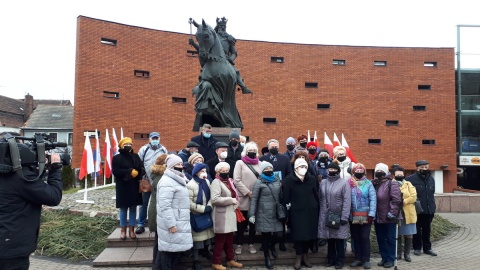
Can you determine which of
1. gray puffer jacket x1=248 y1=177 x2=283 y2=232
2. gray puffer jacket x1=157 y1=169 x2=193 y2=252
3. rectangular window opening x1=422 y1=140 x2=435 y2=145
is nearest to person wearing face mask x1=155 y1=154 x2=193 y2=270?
gray puffer jacket x1=157 y1=169 x2=193 y2=252

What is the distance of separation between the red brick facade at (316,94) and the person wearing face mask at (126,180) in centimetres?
1912

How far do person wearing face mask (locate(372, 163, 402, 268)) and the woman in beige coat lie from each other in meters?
2.38

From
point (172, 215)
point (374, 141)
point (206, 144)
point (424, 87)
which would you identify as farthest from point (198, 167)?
point (424, 87)

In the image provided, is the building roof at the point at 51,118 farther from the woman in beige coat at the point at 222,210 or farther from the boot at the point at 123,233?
the woman in beige coat at the point at 222,210

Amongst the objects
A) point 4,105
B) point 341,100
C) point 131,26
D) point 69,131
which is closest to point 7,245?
point 131,26

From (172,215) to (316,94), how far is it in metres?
24.8

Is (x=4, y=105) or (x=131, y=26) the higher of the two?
(x=131, y=26)

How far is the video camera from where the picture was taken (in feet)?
9.85

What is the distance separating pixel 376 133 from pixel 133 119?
17.6 m

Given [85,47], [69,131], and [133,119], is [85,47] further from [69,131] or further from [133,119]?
[69,131]

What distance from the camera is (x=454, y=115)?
28766mm

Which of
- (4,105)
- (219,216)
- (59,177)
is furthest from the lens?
(4,105)

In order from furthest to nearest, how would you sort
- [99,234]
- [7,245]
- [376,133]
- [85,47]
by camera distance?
[376,133]
[85,47]
[99,234]
[7,245]

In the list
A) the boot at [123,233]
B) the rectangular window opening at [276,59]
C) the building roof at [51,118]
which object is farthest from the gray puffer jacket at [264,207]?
the building roof at [51,118]
